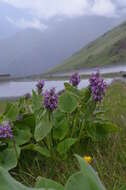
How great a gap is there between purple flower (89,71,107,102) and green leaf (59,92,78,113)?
0.32 metres

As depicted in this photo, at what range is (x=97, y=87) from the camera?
365cm

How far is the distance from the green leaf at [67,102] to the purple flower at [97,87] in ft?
1.04

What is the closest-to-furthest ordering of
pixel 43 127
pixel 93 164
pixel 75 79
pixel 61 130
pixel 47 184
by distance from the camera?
pixel 47 184 → pixel 93 164 → pixel 43 127 → pixel 61 130 → pixel 75 79

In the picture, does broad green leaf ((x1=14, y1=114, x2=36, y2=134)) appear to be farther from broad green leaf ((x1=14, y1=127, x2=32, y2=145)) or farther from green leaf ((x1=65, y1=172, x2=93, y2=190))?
green leaf ((x1=65, y1=172, x2=93, y2=190))

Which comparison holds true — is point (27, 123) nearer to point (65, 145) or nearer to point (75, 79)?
point (65, 145)

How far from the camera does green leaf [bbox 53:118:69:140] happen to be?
3986 millimetres

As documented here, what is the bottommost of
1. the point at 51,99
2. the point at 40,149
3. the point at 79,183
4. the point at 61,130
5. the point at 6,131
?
the point at 40,149

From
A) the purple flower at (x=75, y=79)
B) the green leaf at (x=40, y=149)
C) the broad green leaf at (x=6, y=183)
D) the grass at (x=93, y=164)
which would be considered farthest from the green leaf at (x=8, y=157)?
the broad green leaf at (x=6, y=183)

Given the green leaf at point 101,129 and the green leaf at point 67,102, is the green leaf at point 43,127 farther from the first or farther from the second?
the green leaf at point 101,129

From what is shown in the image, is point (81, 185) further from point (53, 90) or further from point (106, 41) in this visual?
point (106, 41)

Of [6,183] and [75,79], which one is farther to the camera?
[75,79]

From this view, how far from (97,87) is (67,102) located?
49 centimetres

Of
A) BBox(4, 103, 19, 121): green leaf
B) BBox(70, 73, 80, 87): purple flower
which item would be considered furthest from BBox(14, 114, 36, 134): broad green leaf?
BBox(70, 73, 80, 87): purple flower

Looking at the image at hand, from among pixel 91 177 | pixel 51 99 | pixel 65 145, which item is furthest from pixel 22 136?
pixel 91 177
